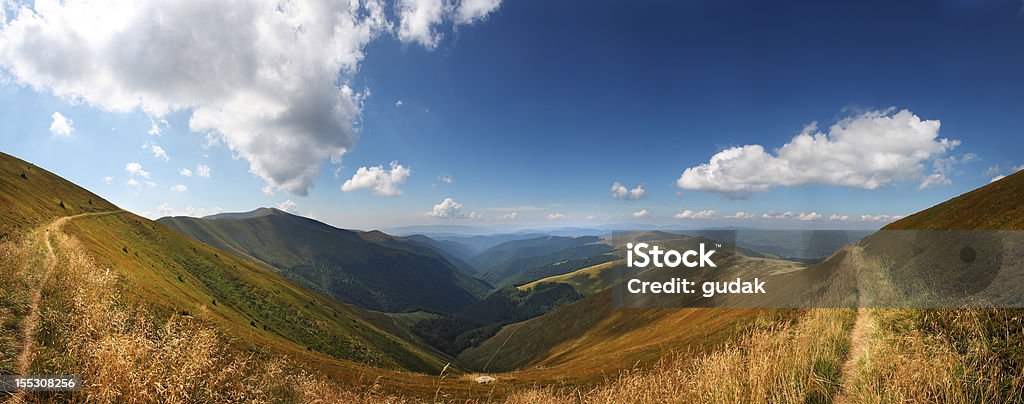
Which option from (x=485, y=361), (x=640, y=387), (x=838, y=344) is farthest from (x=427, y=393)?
(x=485, y=361)

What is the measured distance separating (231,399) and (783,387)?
30.9ft

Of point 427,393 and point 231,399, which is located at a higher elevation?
point 231,399

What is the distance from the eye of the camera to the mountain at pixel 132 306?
21.0 ft

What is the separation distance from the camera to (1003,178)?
4347 cm

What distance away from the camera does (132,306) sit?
59.7ft

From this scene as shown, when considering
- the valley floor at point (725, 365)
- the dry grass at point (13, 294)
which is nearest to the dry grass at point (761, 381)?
the valley floor at point (725, 365)

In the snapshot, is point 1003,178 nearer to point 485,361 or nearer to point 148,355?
point 148,355

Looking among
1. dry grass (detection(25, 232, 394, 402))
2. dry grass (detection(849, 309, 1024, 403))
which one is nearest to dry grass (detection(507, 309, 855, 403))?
dry grass (detection(849, 309, 1024, 403))

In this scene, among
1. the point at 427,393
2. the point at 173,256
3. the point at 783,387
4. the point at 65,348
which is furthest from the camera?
the point at 173,256

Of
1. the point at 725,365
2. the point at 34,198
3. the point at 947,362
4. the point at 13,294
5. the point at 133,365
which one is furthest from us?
the point at 34,198

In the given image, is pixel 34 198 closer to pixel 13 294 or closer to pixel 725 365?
pixel 13 294

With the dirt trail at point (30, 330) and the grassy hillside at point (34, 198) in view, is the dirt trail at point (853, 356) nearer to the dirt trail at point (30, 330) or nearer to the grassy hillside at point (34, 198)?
the dirt trail at point (30, 330)

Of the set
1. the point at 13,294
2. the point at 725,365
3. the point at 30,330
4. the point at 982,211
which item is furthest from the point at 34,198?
the point at 982,211

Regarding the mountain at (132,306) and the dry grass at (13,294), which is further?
the mountain at (132,306)
